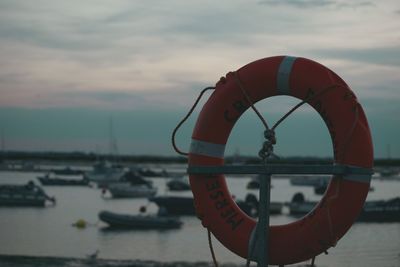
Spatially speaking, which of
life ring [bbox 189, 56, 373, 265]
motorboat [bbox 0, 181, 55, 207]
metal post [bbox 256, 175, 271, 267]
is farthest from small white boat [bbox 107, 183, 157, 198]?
metal post [bbox 256, 175, 271, 267]

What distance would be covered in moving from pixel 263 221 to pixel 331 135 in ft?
2.41

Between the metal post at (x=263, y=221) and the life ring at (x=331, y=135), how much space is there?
0.35ft

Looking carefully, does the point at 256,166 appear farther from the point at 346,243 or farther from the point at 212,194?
the point at 346,243

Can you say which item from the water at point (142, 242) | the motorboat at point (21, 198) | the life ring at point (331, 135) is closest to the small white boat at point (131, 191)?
the motorboat at point (21, 198)

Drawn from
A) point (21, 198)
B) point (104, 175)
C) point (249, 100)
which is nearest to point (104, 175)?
point (104, 175)

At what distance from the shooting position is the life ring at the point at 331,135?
17.3 feet

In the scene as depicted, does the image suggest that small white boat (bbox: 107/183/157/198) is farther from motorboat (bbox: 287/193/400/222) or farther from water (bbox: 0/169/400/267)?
motorboat (bbox: 287/193/400/222)

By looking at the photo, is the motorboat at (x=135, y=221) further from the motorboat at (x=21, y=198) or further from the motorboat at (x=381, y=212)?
the motorboat at (x=21, y=198)

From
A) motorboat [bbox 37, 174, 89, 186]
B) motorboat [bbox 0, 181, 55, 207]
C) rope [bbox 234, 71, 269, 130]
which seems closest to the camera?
rope [bbox 234, 71, 269, 130]

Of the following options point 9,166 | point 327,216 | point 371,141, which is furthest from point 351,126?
point 9,166

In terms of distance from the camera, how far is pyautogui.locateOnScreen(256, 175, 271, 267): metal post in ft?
17.5

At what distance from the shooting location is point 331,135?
5.36 meters

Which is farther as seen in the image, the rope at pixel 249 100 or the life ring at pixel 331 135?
the rope at pixel 249 100

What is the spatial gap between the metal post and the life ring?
0.11m
